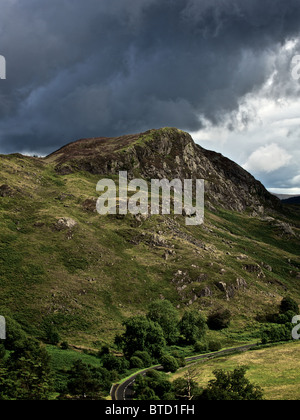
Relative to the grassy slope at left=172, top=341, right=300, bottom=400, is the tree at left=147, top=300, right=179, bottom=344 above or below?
above

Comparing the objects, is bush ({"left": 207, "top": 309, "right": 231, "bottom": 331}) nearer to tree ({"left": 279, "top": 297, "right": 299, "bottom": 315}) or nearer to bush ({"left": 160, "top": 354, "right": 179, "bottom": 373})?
tree ({"left": 279, "top": 297, "right": 299, "bottom": 315})

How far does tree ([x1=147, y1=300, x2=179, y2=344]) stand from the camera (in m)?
94.9

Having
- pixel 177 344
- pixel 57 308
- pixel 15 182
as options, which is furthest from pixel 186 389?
pixel 15 182

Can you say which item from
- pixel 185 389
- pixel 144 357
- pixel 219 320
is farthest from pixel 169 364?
pixel 219 320

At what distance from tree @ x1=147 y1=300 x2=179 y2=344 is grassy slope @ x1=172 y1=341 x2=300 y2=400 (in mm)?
18138

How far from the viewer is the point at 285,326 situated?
100625 mm

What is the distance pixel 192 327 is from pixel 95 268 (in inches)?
1644

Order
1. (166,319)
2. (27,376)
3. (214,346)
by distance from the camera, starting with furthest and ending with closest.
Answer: (166,319) → (214,346) → (27,376)

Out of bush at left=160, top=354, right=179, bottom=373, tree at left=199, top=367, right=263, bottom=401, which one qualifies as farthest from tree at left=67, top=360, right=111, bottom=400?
tree at left=199, top=367, right=263, bottom=401

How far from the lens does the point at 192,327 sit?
322 ft

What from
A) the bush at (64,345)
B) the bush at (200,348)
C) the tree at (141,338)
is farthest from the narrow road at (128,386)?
the bush at (64,345)

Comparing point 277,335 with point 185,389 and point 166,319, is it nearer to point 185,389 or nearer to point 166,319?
point 166,319

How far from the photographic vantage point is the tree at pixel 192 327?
9706cm
